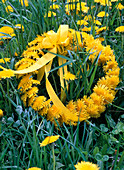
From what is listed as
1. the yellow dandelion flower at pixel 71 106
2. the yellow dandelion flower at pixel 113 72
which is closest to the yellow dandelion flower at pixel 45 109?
the yellow dandelion flower at pixel 71 106

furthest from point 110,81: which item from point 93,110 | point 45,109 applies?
point 45,109

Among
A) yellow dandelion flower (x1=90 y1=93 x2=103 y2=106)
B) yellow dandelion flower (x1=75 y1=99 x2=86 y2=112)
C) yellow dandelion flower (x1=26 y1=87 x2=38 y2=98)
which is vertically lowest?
yellow dandelion flower (x1=75 y1=99 x2=86 y2=112)

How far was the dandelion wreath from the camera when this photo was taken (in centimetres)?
120

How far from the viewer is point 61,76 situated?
1309mm

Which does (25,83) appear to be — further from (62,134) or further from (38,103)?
(62,134)

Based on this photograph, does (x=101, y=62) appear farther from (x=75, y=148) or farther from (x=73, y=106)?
(x=75, y=148)

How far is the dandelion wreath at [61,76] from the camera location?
1203mm

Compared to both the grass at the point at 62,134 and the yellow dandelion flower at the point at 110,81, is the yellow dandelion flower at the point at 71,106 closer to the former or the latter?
the grass at the point at 62,134

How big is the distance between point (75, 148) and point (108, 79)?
45 cm

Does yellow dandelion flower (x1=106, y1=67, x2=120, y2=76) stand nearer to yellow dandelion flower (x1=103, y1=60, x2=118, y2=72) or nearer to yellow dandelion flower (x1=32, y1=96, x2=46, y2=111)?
yellow dandelion flower (x1=103, y1=60, x2=118, y2=72)

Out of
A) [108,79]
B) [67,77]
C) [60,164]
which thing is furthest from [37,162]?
[108,79]

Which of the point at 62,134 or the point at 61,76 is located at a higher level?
the point at 61,76

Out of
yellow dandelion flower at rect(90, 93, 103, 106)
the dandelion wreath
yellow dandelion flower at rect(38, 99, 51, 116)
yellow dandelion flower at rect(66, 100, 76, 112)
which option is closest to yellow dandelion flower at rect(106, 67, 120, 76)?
the dandelion wreath

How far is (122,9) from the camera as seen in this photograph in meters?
2.06
